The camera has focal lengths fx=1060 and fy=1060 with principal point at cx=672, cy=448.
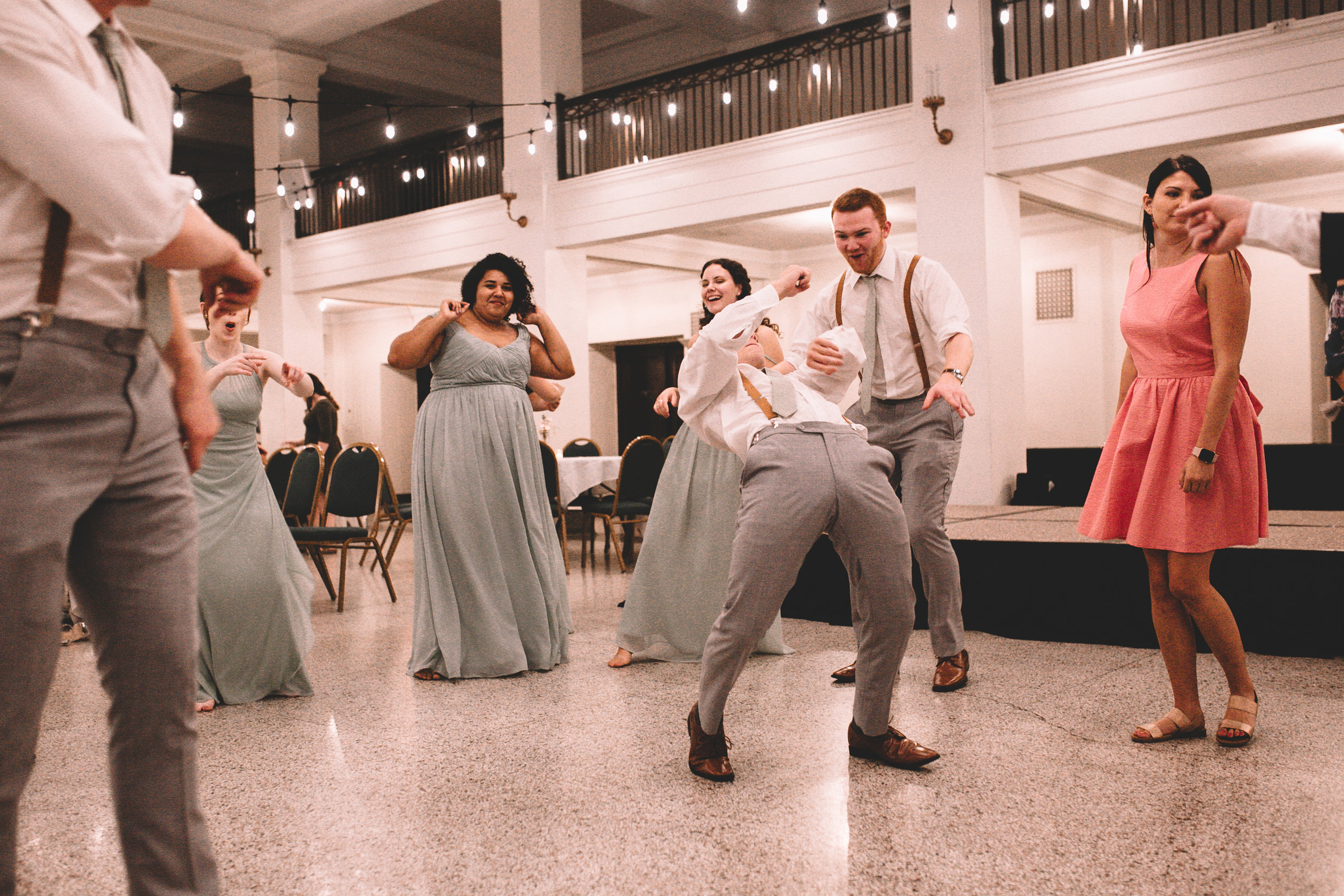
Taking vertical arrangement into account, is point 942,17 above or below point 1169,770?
above

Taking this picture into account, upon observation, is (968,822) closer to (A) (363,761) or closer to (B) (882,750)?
(B) (882,750)

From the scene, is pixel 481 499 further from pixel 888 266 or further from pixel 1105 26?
pixel 1105 26

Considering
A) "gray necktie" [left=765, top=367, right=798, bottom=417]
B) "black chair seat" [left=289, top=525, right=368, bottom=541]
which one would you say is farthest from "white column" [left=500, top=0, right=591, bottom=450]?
"gray necktie" [left=765, top=367, right=798, bottom=417]

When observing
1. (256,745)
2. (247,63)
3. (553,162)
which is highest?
(247,63)

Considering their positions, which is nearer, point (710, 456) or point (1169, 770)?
point (1169, 770)

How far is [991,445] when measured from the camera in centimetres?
798

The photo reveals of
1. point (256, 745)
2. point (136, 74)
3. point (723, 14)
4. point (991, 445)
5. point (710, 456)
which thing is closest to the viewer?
point (136, 74)

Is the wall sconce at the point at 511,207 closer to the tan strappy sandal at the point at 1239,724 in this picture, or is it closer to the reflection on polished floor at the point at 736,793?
the reflection on polished floor at the point at 736,793

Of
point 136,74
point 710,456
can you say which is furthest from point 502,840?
point 710,456

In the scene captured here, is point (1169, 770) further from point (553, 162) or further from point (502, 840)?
point (553, 162)

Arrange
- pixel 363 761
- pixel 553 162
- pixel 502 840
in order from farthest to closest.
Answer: pixel 553 162 < pixel 363 761 < pixel 502 840

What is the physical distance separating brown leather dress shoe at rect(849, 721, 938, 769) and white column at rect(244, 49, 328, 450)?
11483 millimetres

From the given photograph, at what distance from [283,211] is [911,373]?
11.9 metres

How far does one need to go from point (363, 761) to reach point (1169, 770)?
6.24 feet
